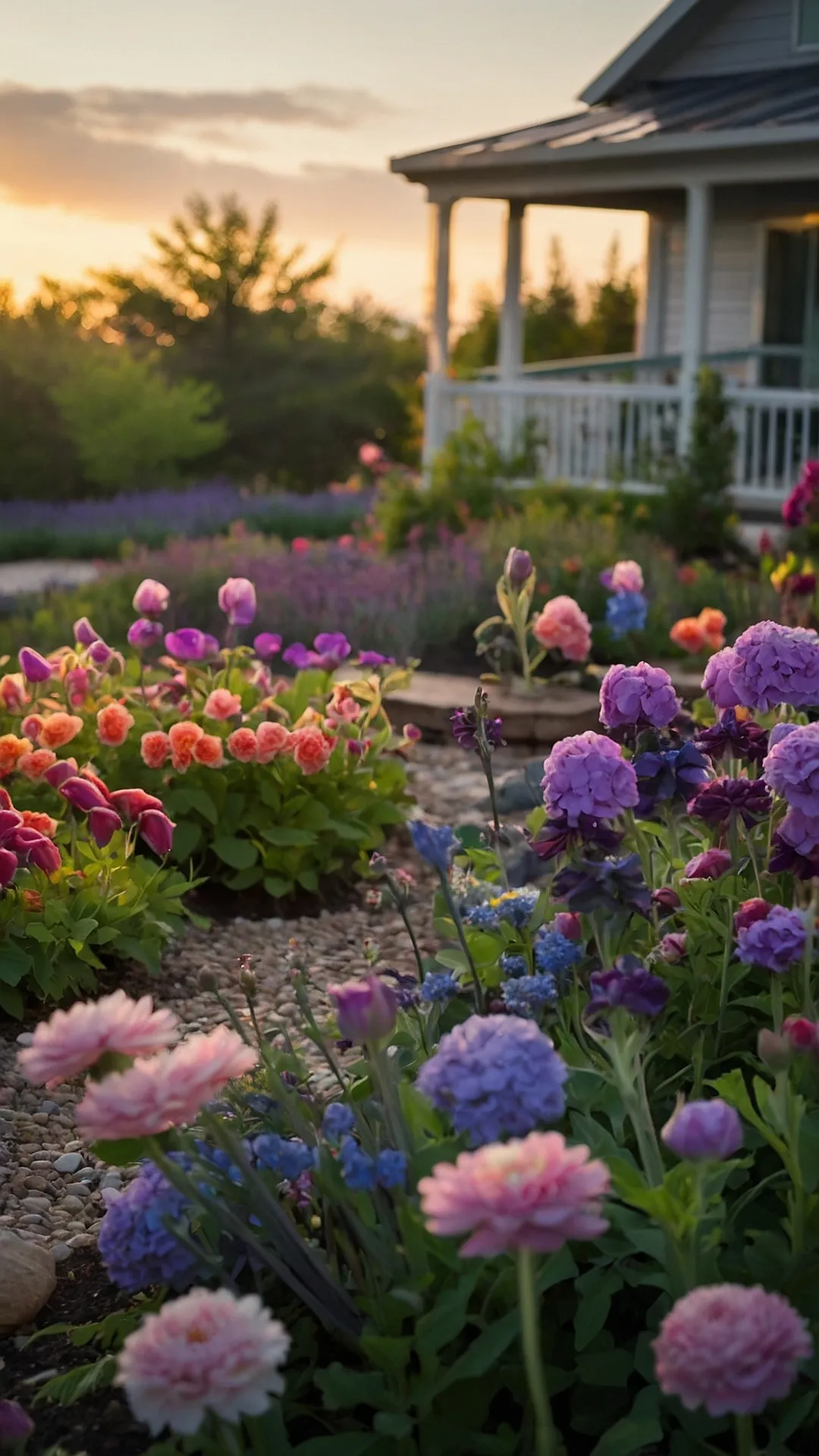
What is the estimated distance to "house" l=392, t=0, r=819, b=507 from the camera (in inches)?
428

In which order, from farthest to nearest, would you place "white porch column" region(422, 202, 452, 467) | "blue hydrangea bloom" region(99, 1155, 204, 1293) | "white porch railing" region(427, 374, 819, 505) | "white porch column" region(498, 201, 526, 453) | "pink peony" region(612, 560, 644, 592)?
1. "white porch column" region(498, 201, 526, 453)
2. "white porch column" region(422, 202, 452, 467)
3. "white porch railing" region(427, 374, 819, 505)
4. "pink peony" region(612, 560, 644, 592)
5. "blue hydrangea bloom" region(99, 1155, 204, 1293)

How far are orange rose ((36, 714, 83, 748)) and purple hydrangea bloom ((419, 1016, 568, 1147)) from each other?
7.76 feet

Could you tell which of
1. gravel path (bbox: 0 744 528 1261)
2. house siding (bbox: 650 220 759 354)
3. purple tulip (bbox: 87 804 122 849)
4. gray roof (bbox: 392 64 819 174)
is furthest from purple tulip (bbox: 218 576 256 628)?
house siding (bbox: 650 220 759 354)

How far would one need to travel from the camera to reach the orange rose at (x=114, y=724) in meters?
4.03

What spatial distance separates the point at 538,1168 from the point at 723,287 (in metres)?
13.5

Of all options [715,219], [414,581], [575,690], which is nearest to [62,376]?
[715,219]

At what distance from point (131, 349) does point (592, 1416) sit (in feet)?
61.8

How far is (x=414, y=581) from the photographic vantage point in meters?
8.23

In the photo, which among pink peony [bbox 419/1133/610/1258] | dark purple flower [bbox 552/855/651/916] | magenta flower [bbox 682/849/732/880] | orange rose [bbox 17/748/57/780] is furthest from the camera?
orange rose [bbox 17/748/57/780]

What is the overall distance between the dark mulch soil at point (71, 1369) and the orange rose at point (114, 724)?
5.38 ft

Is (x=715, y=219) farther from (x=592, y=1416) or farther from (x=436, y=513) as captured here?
(x=592, y=1416)

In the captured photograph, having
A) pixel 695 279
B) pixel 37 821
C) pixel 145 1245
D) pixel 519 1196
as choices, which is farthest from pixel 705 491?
pixel 519 1196

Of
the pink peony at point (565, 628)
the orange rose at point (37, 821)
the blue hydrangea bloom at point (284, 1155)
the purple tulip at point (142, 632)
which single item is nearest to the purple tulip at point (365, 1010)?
the blue hydrangea bloom at point (284, 1155)

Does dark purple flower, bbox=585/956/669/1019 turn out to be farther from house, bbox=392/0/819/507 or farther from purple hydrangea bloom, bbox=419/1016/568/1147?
house, bbox=392/0/819/507
